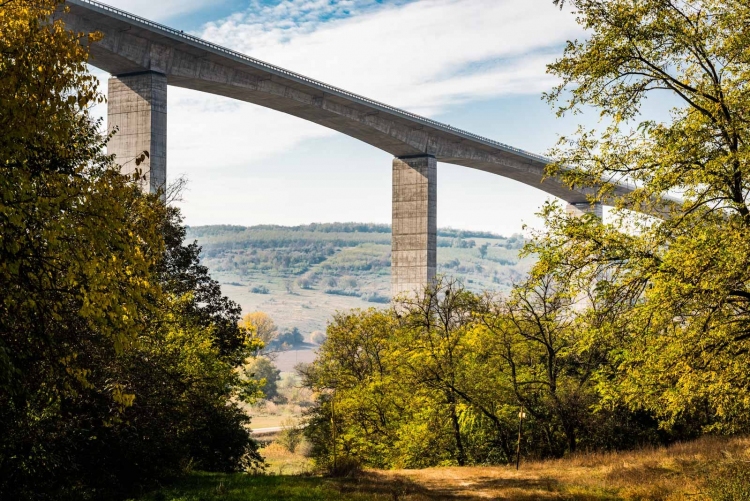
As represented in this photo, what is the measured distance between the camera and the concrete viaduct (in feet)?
114

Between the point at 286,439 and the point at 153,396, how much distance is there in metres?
45.2

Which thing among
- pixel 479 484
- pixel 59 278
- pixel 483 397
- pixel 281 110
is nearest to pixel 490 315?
pixel 483 397

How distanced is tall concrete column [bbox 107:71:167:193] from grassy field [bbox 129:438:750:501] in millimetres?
18217

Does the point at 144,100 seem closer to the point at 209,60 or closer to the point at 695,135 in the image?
the point at 209,60

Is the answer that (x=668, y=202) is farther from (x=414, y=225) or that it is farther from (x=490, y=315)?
(x=414, y=225)

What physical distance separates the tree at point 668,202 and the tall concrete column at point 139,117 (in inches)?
935

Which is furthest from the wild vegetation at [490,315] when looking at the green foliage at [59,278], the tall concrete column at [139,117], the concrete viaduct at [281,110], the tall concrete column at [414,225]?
the tall concrete column at [414,225]

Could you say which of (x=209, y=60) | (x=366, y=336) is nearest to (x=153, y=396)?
(x=366, y=336)

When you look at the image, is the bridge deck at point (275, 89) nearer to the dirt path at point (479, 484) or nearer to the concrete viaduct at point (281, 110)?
the concrete viaduct at point (281, 110)

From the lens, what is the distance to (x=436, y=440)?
30.2 meters

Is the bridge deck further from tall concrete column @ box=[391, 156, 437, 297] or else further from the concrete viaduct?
tall concrete column @ box=[391, 156, 437, 297]

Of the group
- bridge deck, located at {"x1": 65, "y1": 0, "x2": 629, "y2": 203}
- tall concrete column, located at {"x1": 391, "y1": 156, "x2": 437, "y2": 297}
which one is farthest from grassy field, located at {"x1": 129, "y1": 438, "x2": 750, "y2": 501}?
tall concrete column, located at {"x1": 391, "y1": 156, "x2": 437, "y2": 297}

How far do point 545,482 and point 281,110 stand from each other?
3643cm

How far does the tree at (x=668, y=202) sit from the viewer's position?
520 inches
